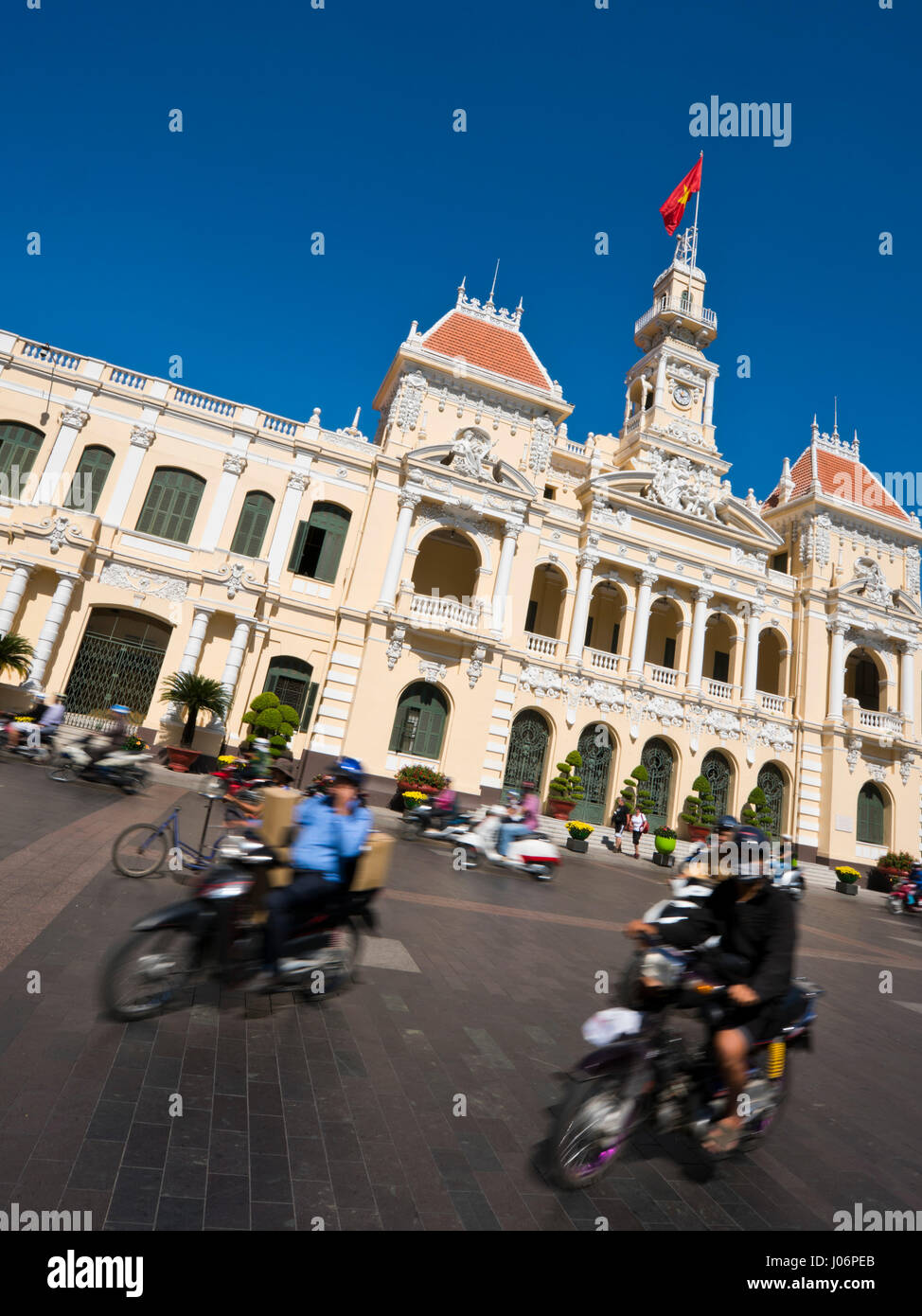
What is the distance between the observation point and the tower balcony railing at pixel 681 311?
107 feet

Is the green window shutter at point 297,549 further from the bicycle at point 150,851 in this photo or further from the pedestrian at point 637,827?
the bicycle at point 150,851

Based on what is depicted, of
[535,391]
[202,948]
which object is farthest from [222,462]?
[202,948]

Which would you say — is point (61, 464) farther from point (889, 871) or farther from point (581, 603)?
point (889, 871)

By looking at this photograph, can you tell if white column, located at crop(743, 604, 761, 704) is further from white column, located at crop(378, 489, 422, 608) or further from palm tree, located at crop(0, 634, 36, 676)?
palm tree, located at crop(0, 634, 36, 676)

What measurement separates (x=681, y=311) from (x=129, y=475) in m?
25.5

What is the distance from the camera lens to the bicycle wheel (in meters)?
7.31

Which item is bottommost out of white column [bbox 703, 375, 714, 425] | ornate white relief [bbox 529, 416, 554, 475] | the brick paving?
the brick paving

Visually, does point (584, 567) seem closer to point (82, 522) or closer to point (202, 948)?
point (82, 522)

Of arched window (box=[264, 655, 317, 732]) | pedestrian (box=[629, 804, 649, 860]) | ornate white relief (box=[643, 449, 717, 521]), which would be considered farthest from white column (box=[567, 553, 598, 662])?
arched window (box=[264, 655, 317, 732])

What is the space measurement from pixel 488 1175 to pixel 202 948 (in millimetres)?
2194

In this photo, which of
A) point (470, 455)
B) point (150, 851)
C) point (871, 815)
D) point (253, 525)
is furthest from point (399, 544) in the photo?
point (871, 815)

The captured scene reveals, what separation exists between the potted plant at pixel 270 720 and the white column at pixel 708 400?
76.7 ft

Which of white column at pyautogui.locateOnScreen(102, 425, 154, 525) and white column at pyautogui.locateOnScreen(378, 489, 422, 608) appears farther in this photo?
white column at pyautogui.locateOnScreen(378, 489, 422, 608)

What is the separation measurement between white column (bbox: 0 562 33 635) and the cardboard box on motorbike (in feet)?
61.4
